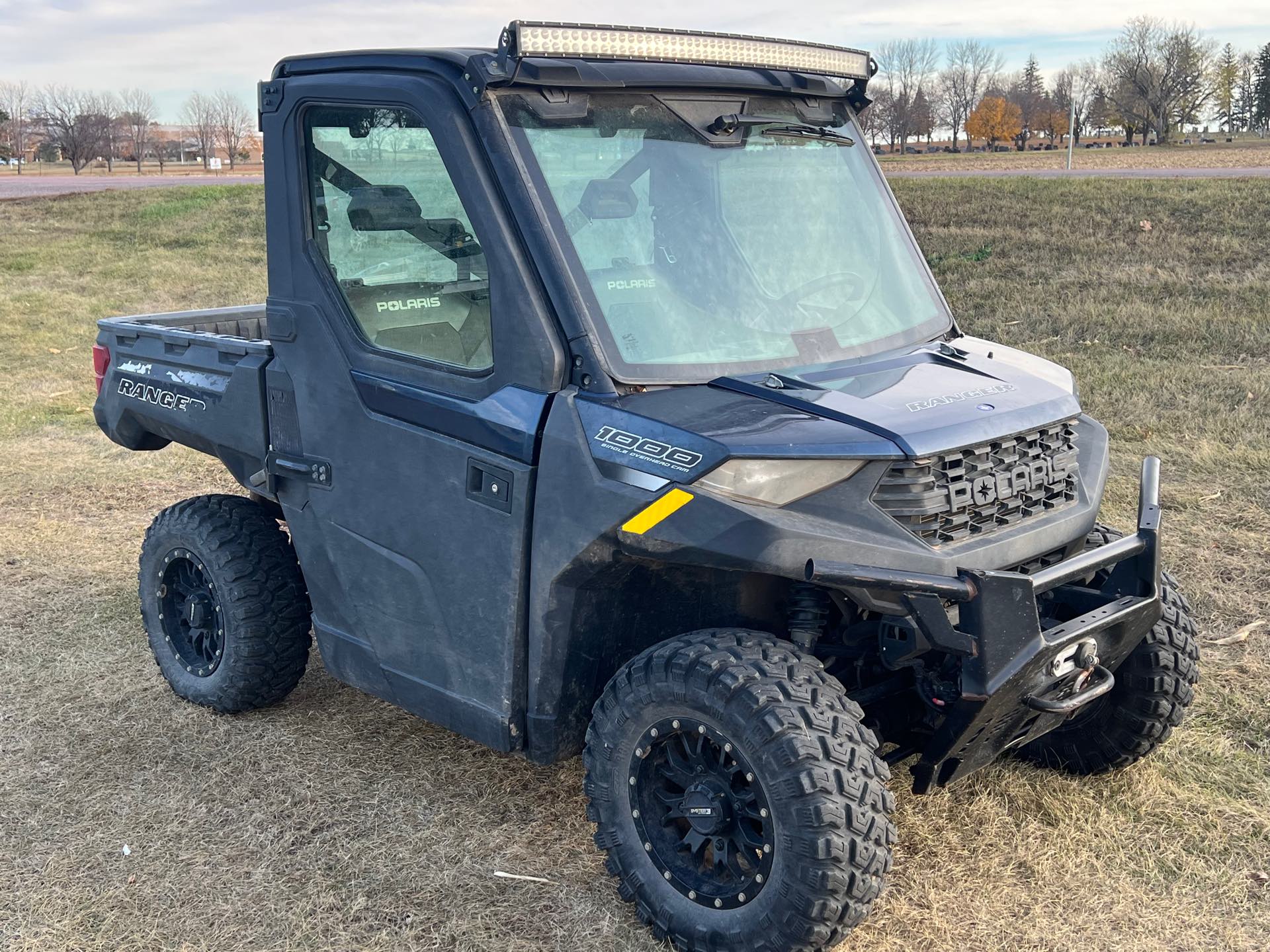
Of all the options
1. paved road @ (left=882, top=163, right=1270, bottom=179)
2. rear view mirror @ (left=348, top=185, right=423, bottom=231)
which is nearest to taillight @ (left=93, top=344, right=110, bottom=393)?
rear view mirror @ (left=348, top=185, right=423, bottom=231)

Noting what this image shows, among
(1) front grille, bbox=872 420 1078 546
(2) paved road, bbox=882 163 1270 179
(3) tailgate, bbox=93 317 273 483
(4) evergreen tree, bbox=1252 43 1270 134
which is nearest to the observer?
(1) front grille, bbox=872 420 1078 546

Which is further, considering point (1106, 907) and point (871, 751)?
point (1106, 907)

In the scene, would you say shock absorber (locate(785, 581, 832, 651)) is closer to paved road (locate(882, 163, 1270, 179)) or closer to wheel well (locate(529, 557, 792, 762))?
wheel well (locate(529, 557, 792, 762))

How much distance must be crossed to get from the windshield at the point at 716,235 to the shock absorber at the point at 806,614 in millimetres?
597

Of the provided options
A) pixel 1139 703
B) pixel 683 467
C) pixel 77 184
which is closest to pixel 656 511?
pixel 683 467

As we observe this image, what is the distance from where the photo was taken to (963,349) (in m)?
3.67

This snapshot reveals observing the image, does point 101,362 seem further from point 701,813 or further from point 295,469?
point 701,813

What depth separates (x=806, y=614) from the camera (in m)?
3.14

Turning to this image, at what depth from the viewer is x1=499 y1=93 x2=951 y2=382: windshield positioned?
3203mm

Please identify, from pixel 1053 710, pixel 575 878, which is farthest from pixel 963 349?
pixel 575 878

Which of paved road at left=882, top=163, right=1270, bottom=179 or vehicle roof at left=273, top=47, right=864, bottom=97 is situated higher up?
paved road at left=882, top=163, right=1270, bottom=179

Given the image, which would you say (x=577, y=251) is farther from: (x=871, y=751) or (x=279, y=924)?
(x=279, y=924)

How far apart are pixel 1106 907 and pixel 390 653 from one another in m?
2.12

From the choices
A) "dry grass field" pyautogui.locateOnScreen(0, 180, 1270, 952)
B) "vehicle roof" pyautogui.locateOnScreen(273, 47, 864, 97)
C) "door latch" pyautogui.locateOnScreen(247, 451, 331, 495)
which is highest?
"vehicle roof" pyautogui.locateOnScreen(273, 47, 864, 97)
